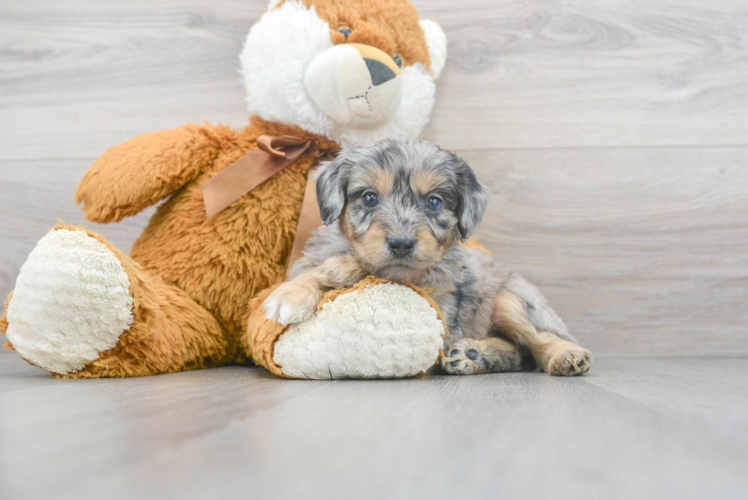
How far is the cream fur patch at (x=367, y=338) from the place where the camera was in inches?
51.6

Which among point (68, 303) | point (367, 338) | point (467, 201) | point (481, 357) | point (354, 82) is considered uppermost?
point (354, 82)

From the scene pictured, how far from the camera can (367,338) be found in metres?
1.31

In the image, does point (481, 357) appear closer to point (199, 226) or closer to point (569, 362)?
point (569, 362)

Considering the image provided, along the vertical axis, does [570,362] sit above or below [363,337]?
below

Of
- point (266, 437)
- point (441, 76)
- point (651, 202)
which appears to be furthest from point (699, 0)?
point (266, 437)

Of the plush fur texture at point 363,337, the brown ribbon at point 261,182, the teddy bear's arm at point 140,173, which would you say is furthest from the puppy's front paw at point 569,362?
the teddy bear's arm at point 140,173

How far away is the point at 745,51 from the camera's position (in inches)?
84.4

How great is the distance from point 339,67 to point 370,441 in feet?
3.60

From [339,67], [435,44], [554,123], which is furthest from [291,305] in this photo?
[554,123]

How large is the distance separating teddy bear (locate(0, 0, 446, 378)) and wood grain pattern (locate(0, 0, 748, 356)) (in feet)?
1.41

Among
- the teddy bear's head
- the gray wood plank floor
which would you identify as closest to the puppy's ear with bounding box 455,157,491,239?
the teddy bear's head

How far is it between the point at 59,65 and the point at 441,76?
1.51 m

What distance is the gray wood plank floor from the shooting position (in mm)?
656

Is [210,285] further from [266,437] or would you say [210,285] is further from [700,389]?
[700,389]
